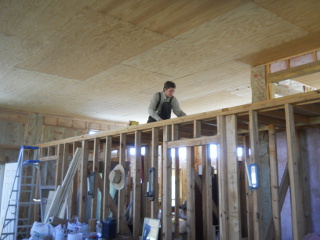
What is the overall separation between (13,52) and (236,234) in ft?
13.5

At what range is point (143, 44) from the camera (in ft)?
15.3

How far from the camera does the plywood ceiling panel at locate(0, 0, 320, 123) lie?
364cm

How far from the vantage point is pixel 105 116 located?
10.2 meters

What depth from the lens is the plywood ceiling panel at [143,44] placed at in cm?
364

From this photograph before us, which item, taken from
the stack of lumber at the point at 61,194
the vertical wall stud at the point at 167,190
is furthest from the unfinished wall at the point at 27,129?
the vertical wall stud at the point at 167,190

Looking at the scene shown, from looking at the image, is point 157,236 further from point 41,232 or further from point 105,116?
point 105,116

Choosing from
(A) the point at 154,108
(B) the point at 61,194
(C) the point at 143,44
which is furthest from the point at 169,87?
(B) the point at 61,194

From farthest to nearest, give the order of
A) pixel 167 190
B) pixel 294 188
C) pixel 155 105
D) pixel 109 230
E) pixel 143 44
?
pixel 155 105 < pixel 109 230 < pixel 167 190 < pixel 143 44 < pixel 294 188

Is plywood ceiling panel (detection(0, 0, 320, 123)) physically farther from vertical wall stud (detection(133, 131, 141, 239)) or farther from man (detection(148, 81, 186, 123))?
vertical wall stud (detection(133, 131, 141, 239))

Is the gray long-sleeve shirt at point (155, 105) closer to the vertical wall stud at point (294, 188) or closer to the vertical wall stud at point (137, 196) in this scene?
the vertical wall stud at point (137, 196)

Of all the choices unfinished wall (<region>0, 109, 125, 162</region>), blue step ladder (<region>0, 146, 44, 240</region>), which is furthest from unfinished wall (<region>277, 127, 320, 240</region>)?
unfinished wall (<region>0, 109, 125, 162</region>)

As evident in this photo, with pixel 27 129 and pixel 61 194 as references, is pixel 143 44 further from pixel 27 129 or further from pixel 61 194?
pixel 27 129

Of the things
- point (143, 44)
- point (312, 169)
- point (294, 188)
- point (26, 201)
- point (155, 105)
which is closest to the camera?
point (294, 188)

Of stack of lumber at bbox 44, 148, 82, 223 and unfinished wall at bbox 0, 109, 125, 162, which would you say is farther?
unfinished wall at bbox 0, 109, 125, 162
